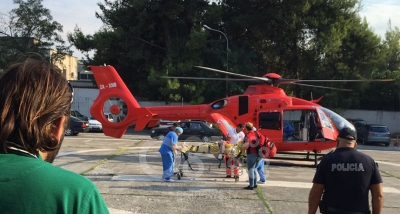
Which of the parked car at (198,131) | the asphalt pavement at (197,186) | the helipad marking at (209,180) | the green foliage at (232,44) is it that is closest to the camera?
the asphalt pavement at (197,186)

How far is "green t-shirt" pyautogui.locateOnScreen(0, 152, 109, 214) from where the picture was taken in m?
1.23

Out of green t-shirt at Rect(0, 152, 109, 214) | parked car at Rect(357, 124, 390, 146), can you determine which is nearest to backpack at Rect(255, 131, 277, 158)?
green t-shirt at Rect(0, 152, 109, 214)

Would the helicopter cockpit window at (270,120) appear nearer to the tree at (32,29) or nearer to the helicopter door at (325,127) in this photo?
the helicopter door at (325,127)

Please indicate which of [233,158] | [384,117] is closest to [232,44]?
[384,117]

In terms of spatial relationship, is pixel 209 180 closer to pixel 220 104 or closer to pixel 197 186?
pixel 197 186

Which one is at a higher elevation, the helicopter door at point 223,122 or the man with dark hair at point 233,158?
the helicopter door at point 223,122

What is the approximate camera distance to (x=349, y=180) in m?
4.13

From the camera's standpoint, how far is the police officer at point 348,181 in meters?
4.12

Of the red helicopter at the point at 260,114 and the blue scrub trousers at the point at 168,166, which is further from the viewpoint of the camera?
the red helicopter at the point at 260,114

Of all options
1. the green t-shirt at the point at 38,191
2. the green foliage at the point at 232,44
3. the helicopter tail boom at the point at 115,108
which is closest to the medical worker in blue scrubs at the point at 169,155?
the helicopter tail boom at the point at 115,108

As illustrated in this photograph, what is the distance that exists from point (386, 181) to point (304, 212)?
515 centimetres

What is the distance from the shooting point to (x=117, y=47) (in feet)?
113

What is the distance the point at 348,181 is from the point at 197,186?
588 centimetres

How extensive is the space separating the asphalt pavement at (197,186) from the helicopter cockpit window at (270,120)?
1.41m
